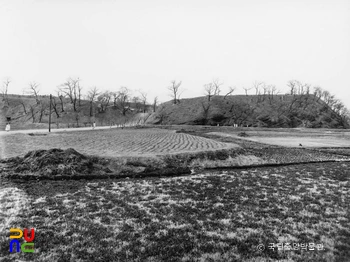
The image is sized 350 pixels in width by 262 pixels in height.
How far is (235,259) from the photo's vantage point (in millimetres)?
3879

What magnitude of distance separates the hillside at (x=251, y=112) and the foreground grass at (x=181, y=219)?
6764cm

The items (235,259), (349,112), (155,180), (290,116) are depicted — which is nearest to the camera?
(235,259)

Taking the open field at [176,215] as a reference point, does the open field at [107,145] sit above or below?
above

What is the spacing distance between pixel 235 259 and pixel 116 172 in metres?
7.38

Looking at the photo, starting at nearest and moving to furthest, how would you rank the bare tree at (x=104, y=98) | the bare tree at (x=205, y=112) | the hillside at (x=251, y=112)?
the bare tree at (x=205, y=112) < the hillside at (x=251, y=112) < the bare tree at (x=104, y=98)

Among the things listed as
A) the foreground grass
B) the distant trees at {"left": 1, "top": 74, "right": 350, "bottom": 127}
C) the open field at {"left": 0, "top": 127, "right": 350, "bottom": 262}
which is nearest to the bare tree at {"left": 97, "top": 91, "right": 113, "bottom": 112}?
the distant trees at {"left": 1, "top": 74, "right": 350, "bottom": 127}

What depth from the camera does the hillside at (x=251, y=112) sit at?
78.4 m

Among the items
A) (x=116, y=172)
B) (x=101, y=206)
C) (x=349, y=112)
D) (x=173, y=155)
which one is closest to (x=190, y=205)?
(x=101, y=206)

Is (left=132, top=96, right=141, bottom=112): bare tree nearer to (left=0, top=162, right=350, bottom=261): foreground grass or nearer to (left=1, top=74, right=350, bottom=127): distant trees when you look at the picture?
(left=1, top=74, right=350, bottom=127): distant trees

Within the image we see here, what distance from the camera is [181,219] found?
5.47 metres

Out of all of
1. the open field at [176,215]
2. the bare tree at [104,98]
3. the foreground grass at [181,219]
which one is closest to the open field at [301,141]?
the open field at [176,215]

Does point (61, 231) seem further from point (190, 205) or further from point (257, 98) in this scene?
point (257, 98)

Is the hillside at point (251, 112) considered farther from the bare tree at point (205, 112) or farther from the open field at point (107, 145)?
the open field at point (107, 145)

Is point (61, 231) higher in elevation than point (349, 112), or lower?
lower
